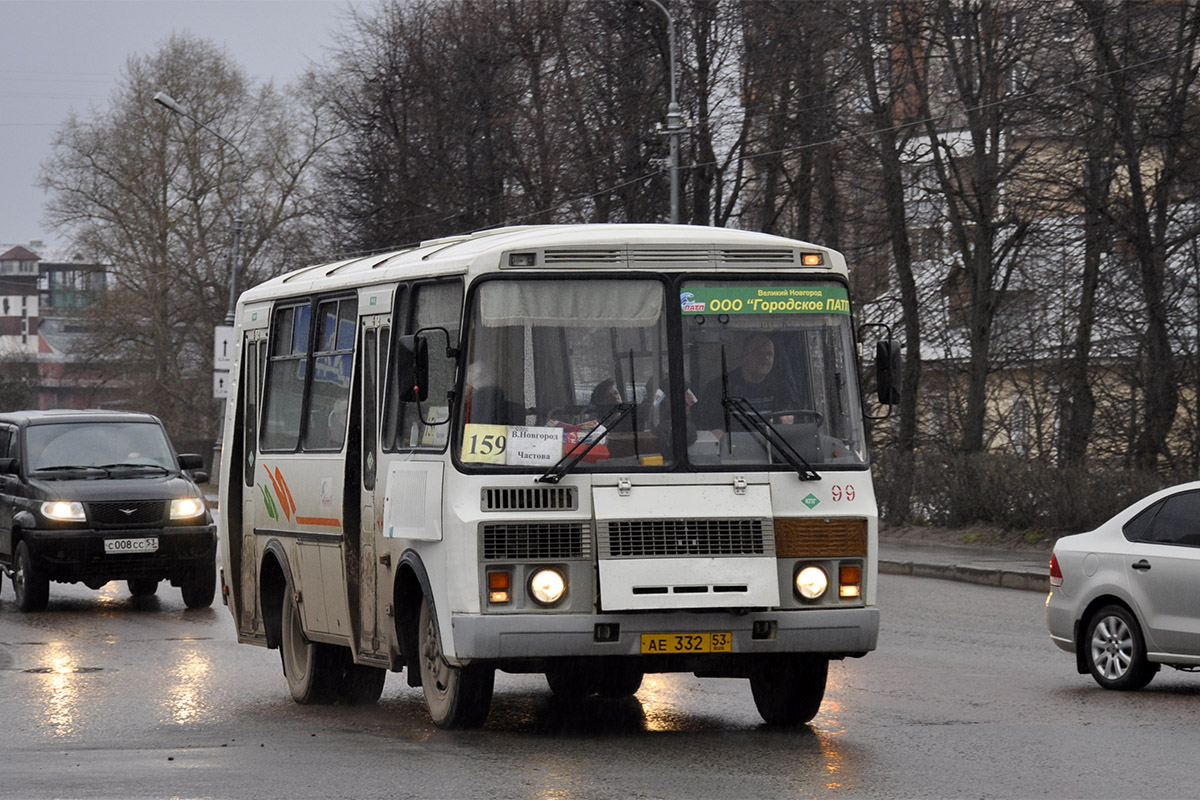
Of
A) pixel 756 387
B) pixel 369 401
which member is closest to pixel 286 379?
pixel 369 401

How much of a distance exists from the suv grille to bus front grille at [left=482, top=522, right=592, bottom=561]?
10.9 metres

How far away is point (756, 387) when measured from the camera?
9.83 m

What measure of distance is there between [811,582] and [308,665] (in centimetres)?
405

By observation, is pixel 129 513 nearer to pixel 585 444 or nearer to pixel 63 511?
pixel 63 511

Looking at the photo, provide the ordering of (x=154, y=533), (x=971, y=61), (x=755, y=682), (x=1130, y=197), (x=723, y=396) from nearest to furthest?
(x=723, y=396), (x=755, y=682), (x=154, y=533), (x=1130, y=197), (x=971, y=61)

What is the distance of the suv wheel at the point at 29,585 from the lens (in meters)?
19.3

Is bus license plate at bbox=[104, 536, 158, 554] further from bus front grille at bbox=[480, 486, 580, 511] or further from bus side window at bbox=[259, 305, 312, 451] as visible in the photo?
bus front grille at bbox=[480, 486, 580, 511]

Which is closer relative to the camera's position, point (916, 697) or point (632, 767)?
point (632, 767)

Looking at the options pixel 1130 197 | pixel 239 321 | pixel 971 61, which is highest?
pixel 971 61

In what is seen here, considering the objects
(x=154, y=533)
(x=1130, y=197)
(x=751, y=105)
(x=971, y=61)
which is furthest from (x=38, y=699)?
(x=751, y=105)

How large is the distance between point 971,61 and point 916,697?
21.5 meters

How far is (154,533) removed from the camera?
63.6ft

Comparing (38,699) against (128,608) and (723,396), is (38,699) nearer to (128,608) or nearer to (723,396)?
(723,396)

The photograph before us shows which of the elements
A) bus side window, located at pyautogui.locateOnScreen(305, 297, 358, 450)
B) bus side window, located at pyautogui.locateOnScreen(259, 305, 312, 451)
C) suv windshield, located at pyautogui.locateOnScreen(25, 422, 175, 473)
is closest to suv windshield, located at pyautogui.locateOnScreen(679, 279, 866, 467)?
bus side window, located at pyautogui.locateOnScreen(305, 297, 358, 450)
